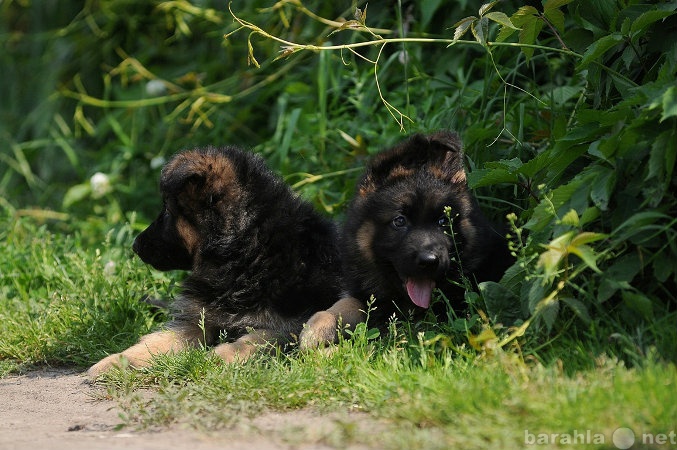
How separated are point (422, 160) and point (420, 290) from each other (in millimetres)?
669

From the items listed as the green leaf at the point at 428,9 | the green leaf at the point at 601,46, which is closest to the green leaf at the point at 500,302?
the green leaf at the point at 601,46

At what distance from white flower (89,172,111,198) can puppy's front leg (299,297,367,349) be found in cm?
330

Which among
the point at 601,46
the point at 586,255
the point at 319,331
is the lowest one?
the point at 319,331

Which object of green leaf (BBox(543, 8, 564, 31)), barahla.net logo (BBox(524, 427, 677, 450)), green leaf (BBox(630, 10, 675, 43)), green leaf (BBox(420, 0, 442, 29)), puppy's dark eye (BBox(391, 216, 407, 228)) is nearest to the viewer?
barahla.net logo (BBox(524, 427, 677, 450))

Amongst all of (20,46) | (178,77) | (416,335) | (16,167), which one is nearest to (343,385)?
(416,335)

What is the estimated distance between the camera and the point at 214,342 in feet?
15.5

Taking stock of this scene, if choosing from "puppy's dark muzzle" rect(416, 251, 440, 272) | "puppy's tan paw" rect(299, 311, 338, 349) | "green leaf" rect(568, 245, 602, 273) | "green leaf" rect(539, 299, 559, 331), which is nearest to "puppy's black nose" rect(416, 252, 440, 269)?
"puppy's dark muzzle" rect(416, 251, 440, 272)

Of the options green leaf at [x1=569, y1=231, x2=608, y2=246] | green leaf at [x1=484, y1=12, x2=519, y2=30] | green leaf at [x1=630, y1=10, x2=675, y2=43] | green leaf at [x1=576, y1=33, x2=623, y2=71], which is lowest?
green leaf at [x1=569, y1=231, x2=608, y2=246]

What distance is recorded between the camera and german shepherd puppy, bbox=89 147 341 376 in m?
4.57

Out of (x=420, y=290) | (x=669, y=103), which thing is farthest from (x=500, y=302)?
(x=669, y=103)

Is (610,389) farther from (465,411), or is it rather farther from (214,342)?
(214,342)

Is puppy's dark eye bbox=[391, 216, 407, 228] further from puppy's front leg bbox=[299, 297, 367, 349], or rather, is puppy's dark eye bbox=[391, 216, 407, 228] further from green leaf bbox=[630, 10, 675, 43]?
green leaf bbox=[630, 10, 675, 43]

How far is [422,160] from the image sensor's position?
443cm

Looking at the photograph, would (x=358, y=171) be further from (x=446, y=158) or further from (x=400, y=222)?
(x=400, y=222)
